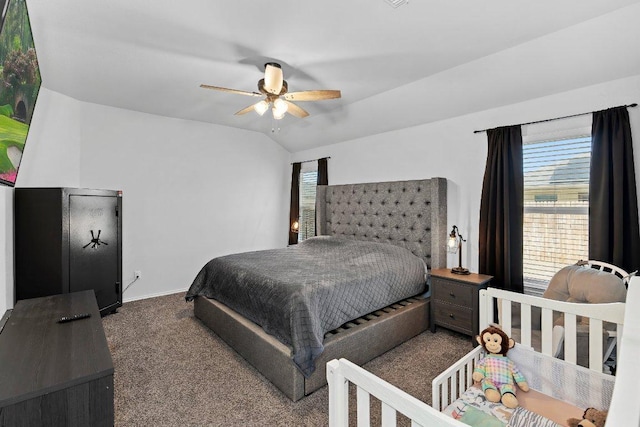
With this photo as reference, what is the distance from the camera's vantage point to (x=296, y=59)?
256 cm

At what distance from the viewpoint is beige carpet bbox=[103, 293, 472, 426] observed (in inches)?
72.8

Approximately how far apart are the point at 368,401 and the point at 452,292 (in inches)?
90.5

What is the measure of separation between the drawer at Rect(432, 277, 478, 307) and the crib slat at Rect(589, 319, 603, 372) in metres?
1.27

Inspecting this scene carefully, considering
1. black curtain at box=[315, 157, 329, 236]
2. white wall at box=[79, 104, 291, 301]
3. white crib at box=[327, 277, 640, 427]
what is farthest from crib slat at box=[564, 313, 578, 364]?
white wall at box=[79, 104, 291, 301]

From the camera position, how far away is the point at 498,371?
5.02 feet

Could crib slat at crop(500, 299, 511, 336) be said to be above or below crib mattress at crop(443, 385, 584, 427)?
above

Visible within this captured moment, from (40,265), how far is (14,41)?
2.17m

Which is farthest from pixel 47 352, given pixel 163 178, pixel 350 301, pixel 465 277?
pixel 163 178

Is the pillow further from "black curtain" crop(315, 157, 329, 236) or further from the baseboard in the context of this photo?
the baseboard

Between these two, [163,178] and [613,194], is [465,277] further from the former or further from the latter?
[163,178]

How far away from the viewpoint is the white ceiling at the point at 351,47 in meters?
1.92

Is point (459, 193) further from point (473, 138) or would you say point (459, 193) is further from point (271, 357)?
point (271, 357)

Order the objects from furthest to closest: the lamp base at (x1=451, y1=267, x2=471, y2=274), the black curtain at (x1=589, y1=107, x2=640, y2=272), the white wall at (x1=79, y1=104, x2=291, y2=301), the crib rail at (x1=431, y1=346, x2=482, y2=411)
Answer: the white wall at (x1=79, y1=104, x2=291, y2=301) < the lamp base at (x1=451, y1=267, x2=471, y2=274) < the black curtain at (x1=589, y1=107, x2=640, y2=272) < the crib rail at (x1=431, y1=346, x2=482, y2=411)

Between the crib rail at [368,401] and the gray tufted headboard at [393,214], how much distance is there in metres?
2.66
